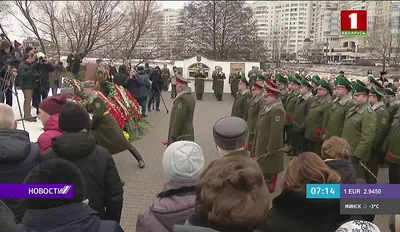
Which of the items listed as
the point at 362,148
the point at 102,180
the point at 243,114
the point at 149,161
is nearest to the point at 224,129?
the point at 102,180

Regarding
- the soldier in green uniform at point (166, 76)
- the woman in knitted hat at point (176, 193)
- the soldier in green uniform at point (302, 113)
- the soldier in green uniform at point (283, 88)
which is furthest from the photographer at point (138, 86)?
the woman in knitted hat at point (176, 193)

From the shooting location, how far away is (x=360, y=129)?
6066mm

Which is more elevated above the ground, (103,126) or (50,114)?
(50,114)

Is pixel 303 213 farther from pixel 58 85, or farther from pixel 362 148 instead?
pixel 58 85

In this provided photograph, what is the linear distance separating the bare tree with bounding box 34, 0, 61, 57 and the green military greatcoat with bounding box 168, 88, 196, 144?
654 inches

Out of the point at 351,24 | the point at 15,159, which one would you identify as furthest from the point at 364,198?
the point at 351,24

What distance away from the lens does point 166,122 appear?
1388 cm

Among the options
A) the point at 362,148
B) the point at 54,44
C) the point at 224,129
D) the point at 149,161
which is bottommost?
the point at 149,161

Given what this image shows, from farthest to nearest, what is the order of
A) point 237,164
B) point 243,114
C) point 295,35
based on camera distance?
1. point 295,35
2. point 243,114
3. point 237,164

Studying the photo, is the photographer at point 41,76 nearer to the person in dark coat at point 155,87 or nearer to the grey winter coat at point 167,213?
the person in dark coat at point 155,87

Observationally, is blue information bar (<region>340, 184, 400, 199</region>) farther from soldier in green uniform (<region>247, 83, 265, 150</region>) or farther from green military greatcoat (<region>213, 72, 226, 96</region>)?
green military greatcoat (<region>213, 72, 226, 96</region>)

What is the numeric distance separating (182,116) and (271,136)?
162 centimetres

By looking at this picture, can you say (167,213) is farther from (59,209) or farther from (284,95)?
(284,95)

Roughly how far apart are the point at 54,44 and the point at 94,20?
100 inches
